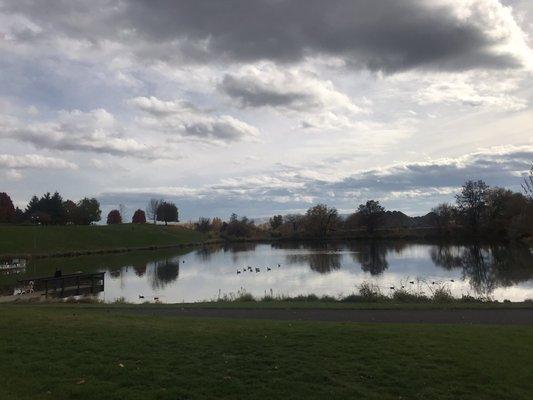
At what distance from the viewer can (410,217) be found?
182 meters

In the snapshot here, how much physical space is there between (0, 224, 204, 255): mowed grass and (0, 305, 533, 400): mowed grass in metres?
69.5

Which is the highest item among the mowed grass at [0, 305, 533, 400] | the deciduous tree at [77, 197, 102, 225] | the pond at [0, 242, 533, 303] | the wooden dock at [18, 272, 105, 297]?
the deciduous tree at [77, 197, 102, 225]

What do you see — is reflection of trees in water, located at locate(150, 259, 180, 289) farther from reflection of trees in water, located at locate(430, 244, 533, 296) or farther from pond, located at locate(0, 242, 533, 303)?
reflection of trees in water, located at locate(430, 244, 533, 296)

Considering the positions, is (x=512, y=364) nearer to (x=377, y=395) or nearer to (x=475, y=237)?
(x=377, y=395)

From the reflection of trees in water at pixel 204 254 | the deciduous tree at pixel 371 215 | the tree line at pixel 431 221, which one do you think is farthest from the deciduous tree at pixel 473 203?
the reflection of trees in water at pixel 204 254

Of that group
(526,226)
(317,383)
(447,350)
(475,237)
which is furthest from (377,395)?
(475,237)

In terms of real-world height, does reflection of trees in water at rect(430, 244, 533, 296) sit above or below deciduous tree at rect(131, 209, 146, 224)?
below

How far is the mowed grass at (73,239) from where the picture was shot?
76.7 meters

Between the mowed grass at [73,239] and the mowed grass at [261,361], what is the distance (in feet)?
228

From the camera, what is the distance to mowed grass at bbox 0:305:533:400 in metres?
7.38

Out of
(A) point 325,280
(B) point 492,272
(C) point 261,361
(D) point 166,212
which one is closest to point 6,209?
(D) point 166,212

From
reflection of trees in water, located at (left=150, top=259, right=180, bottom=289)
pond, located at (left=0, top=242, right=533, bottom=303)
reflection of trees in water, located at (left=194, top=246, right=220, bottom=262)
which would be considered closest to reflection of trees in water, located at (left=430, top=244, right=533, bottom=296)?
pond, located at (left=0, top=242, right=533, bottom=303)

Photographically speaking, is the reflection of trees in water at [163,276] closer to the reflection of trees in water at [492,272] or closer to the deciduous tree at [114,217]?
the reflection of trees in water at [492,272]

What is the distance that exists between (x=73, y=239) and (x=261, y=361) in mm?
87295
